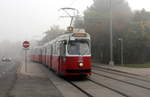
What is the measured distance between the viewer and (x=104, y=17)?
50438 millimetres

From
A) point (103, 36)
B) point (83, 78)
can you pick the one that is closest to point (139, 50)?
point (103, 36)

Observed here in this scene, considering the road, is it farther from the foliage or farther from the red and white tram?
the foliage

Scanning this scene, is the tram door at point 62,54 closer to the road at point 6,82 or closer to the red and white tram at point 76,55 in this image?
the red and white tram at point 76,55

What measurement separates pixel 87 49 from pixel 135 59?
91.4 ft

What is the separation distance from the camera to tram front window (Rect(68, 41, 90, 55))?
→ 20719mm

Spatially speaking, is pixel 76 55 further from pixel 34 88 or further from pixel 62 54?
pixel 34 88

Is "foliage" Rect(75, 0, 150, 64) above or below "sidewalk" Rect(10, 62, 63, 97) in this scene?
above

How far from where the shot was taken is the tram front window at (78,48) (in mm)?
20719

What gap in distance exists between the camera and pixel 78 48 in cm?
2081

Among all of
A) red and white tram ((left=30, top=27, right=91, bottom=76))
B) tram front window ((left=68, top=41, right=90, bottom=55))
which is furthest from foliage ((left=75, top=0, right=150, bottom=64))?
red and white tram ((left=30, top=27, right=91, bottom=76))

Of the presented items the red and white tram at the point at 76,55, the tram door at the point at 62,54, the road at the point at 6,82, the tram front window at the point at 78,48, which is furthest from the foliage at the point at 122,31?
the red and white tram at the point at 76,55

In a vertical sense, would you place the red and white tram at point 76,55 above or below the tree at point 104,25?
below

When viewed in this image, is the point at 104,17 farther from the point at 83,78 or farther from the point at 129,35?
the point at 83,78

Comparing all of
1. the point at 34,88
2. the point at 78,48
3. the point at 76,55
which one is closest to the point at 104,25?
the point at 78,48
